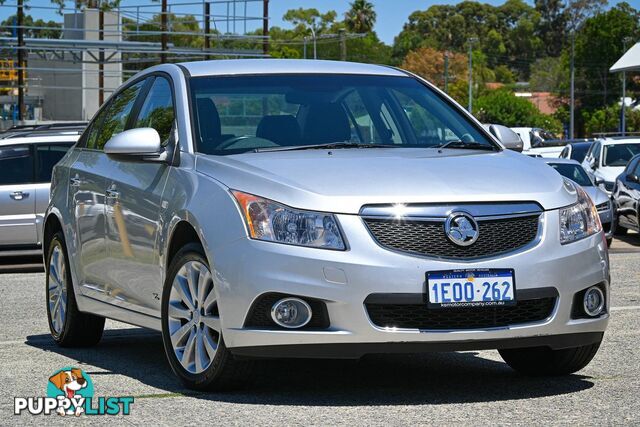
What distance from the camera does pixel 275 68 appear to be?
7852 millimetres

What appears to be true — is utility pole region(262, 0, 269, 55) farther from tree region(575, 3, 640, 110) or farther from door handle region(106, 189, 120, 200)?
tree region(575, 3, 640, 110)

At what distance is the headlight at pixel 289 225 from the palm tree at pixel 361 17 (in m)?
150

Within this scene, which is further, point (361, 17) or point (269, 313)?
point (361, 17)

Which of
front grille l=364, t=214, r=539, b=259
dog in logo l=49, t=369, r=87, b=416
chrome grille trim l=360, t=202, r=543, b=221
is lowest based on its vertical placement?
dog in logo l=49, t=369, r=87, b=416

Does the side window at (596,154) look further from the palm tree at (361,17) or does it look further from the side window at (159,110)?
the palm tree at (361,17)

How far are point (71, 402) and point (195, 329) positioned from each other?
672 mm

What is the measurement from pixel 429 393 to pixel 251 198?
1271 millimetres

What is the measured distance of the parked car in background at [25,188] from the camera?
17.0 meters

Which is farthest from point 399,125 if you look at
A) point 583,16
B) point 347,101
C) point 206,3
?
point 583,16

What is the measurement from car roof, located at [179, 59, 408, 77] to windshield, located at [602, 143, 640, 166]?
65.0ft

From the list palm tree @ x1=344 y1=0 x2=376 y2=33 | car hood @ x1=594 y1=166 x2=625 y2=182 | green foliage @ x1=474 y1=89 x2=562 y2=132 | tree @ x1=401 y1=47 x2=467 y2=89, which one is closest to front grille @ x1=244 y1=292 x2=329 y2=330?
car hood @ x1=594 y1=166 x2=625 y2=182

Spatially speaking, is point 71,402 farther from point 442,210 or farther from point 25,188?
point 25,188

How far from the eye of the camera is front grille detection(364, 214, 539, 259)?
611cm

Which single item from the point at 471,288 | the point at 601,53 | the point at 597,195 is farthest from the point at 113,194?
the point at 601,53
